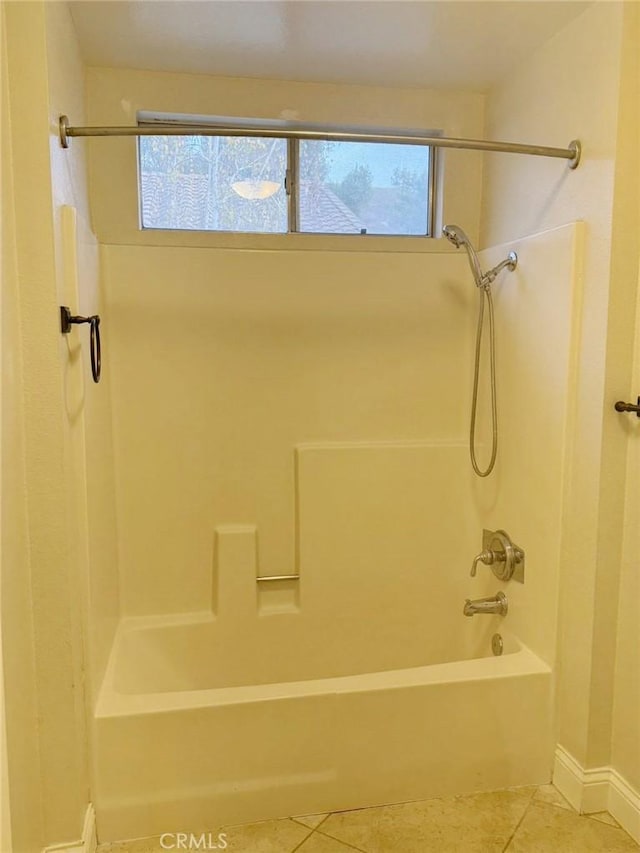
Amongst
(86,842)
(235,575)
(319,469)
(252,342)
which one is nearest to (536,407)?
(319,469)

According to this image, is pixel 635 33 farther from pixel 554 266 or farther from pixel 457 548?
pixel 457 548

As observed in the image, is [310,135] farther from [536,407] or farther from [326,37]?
[536,407]

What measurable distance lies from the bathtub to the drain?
17 centimetres

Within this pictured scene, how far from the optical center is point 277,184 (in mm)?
2373

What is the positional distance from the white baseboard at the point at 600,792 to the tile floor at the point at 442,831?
0.08 feet

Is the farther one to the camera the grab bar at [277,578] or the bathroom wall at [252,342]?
the grab bar at [277,578]

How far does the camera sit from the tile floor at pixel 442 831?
65.7 inches

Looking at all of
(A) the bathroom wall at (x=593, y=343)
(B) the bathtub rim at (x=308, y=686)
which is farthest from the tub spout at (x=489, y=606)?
(A) the bathroom wall at (x=593, y=343)

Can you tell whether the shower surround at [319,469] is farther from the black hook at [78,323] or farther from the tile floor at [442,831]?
the black hook at [78,323]

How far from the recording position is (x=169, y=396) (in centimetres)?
229

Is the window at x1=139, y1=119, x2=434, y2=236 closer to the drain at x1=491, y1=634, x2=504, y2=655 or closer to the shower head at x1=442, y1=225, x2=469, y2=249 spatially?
the shower head at x1=442, y1=225, x2=469, y2=249

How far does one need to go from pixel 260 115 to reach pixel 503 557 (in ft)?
6.04

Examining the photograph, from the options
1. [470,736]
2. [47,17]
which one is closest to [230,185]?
[47,17]

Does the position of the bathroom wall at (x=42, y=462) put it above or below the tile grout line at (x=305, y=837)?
above
